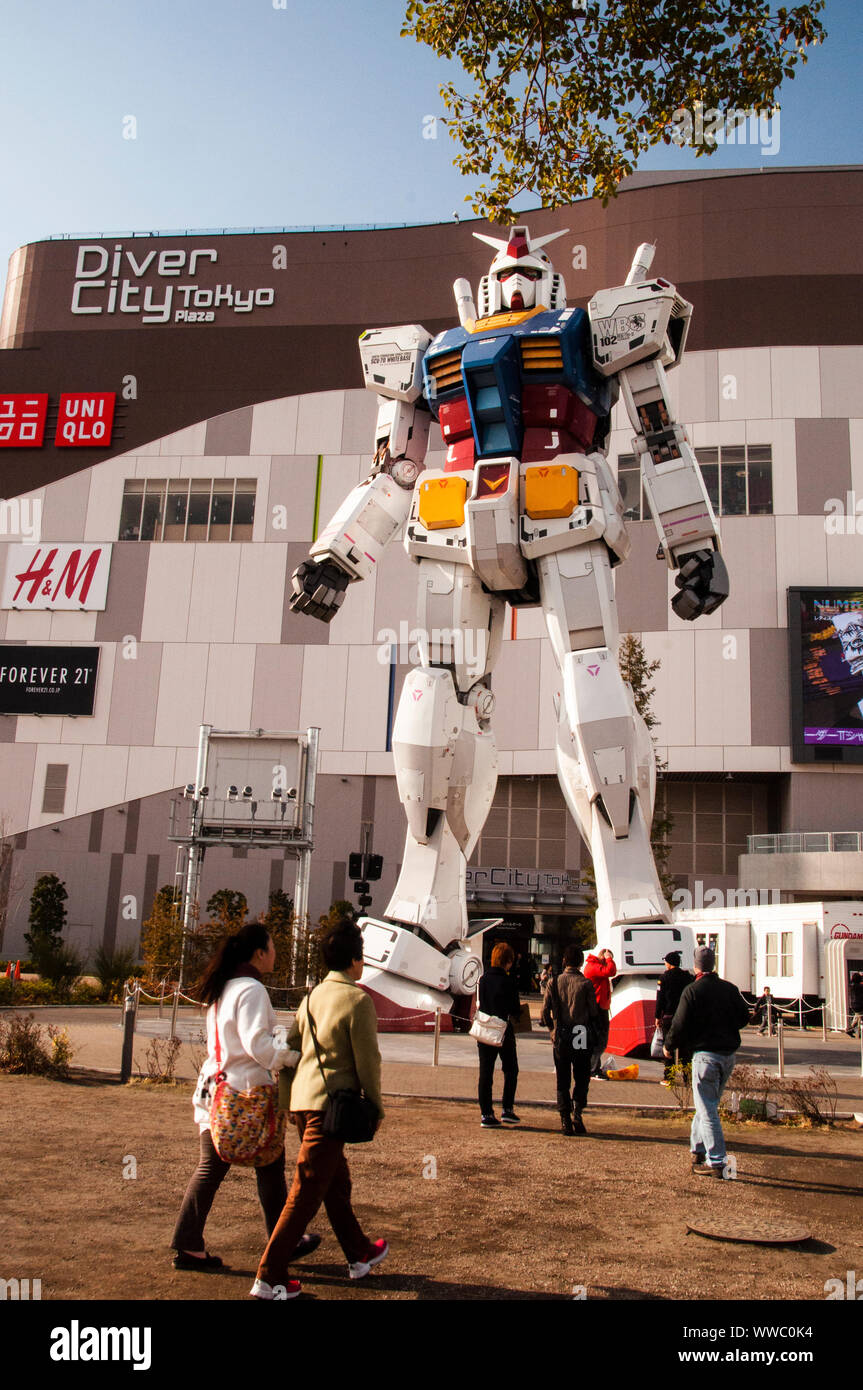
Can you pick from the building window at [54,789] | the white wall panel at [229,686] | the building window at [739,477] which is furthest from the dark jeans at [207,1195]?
the building window at [54,789]

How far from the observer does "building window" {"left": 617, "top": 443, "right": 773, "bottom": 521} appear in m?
34.6

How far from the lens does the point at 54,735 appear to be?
37250mm

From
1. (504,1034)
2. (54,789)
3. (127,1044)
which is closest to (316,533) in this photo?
(54,789)

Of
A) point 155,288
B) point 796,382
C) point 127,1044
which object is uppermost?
point 155,288

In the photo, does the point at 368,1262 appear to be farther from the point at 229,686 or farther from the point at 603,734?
the point at 229,686

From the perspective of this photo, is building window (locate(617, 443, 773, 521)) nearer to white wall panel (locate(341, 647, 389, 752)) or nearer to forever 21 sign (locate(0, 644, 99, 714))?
white wall panel (locate(341, 647, 389, 752))

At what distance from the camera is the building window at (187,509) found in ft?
125

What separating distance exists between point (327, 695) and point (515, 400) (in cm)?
2709

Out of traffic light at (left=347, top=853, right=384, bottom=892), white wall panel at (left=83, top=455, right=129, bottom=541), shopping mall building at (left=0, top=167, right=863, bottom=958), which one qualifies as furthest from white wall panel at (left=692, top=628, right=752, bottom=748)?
white wall panel at (left=83, top=455, right=129, bottom=541)

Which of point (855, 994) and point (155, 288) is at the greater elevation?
point (155, 288)

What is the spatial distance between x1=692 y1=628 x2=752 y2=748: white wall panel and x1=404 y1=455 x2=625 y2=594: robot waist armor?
991 inches

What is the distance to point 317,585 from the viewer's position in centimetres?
1003

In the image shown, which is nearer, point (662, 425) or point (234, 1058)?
point (234, 1058)
